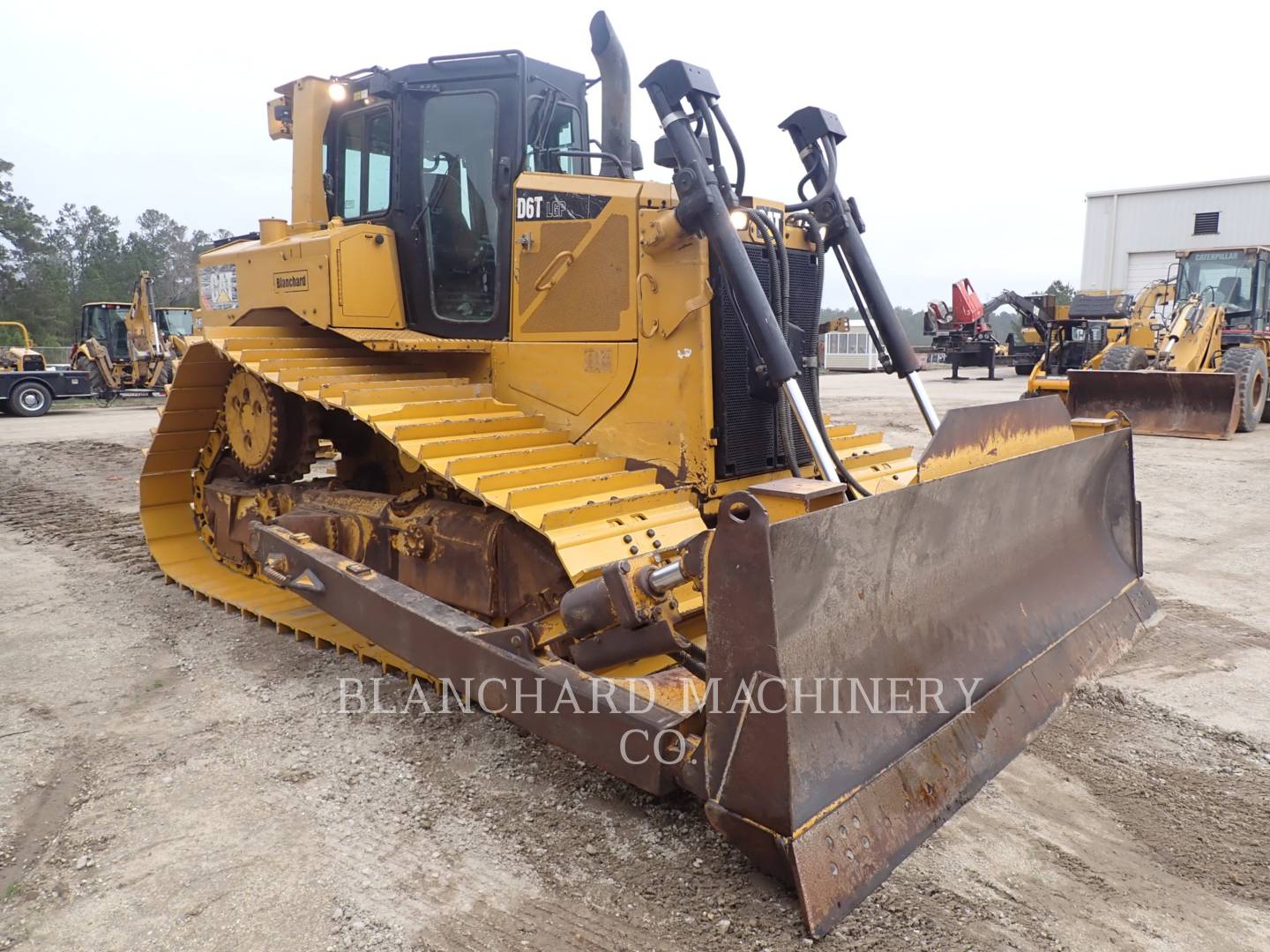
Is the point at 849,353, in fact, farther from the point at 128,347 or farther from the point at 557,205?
the point at 557,205

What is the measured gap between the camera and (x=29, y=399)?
1912 centimetres

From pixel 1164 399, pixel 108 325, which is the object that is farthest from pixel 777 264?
pixel 108 325

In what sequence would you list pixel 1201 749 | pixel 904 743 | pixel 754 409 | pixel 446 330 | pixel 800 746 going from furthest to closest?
pixel 446 330, pixel 754 409, pixel 1201 749, pixel 904 743, pixel 800 746

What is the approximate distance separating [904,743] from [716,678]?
2.30 feet

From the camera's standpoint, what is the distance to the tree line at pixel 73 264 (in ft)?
134

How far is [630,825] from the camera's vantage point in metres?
2.79

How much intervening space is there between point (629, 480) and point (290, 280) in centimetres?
254

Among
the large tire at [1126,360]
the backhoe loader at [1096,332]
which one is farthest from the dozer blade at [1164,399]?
the large tire at [1126,360]

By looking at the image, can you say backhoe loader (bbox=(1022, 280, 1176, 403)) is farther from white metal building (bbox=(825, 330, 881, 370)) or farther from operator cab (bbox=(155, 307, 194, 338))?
operator cab (bbox=(155, 307, 194, 338))

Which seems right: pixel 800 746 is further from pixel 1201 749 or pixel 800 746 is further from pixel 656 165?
pixel 656 165

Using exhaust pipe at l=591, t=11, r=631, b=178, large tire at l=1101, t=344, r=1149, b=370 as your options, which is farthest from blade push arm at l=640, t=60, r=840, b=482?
large tire at l=1101, t=344, r=1149, b=370

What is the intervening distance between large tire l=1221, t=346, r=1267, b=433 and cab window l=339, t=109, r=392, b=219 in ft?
39.1

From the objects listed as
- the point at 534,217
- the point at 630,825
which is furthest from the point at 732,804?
the point at 534,217

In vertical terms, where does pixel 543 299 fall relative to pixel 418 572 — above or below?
above
